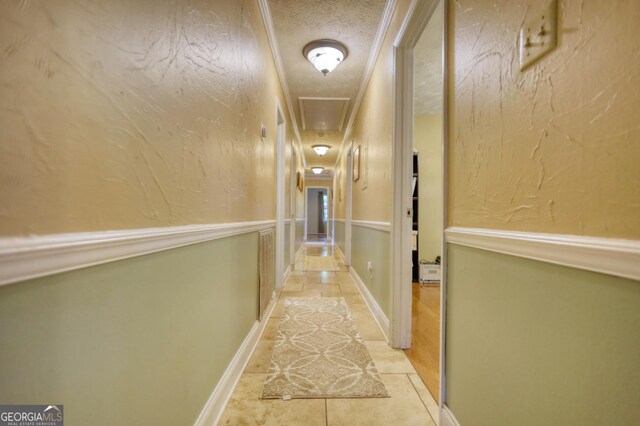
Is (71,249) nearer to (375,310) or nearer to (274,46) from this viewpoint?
(375,310)

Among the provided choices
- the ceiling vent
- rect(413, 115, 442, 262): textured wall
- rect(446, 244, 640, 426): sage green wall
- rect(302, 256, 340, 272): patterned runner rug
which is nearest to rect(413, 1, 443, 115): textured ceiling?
rect(413, 115, 442, 262): textured wall

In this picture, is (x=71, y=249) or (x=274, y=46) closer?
(x=71, y=249)

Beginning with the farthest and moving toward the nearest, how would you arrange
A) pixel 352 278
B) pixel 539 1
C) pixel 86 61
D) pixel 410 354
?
pixel 352 278
pixel 410 354
pixel 539 1
pixel 86 61

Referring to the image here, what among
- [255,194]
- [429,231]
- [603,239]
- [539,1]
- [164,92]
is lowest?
[429,231]

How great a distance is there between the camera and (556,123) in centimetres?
65

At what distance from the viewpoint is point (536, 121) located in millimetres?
712

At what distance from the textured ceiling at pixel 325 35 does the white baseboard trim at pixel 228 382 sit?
7.78ft

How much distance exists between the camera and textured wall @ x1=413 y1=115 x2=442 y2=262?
411 centimetres

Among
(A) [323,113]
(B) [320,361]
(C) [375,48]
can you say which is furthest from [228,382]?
(A) [323,113]

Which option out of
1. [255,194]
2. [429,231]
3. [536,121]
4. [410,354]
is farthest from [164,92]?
[429,231]

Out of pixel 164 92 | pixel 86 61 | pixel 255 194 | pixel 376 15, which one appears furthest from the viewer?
pixel 376 15

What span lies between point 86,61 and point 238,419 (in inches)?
55.3

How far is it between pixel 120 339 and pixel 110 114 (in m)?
0.50

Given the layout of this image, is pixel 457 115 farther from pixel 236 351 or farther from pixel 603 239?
pixel 236 351
